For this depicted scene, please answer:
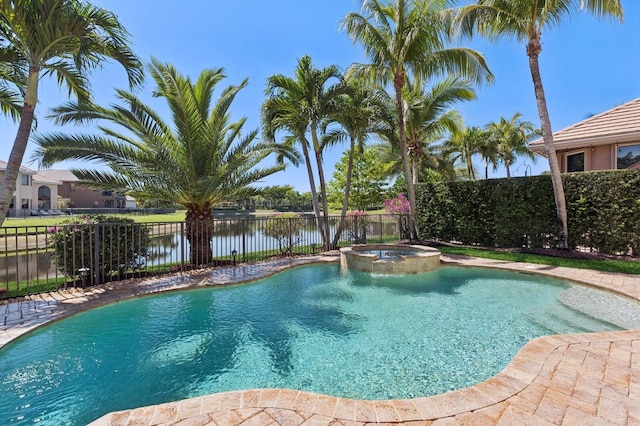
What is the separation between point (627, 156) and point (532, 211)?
3948 millimetres

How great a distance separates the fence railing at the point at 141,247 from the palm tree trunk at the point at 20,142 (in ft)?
1.95

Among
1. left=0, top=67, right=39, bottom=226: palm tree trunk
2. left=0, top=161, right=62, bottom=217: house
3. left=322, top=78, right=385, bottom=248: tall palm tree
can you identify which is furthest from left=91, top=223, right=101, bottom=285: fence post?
left=0, top=161, right=62, bottom=217: house

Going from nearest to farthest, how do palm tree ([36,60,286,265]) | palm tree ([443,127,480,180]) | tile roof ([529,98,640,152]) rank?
palm tree ([36,60,286,265])
tile roof ([529,98,640,152])
palm tree ([443,127,480,180])

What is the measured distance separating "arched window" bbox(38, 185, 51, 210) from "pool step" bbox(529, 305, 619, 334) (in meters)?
55.7

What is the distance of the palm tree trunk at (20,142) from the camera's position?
17.9 feet

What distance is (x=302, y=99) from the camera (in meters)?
11.3

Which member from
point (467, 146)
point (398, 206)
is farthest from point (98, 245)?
point (467, 146)

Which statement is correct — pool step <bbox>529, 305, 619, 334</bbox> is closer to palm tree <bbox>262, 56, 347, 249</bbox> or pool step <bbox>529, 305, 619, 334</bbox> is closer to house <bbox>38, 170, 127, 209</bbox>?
A: palm tree <bbox>262, 56, 347, 249</bbox>

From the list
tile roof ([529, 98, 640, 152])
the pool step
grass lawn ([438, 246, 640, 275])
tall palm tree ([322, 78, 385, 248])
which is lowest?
the pool step

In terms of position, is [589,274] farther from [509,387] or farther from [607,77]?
[607,77]

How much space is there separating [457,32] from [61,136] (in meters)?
11.6

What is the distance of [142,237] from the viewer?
7.38m

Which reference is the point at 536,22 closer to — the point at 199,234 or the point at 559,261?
the point at 559,261

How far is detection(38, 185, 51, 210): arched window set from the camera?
4128 cm
